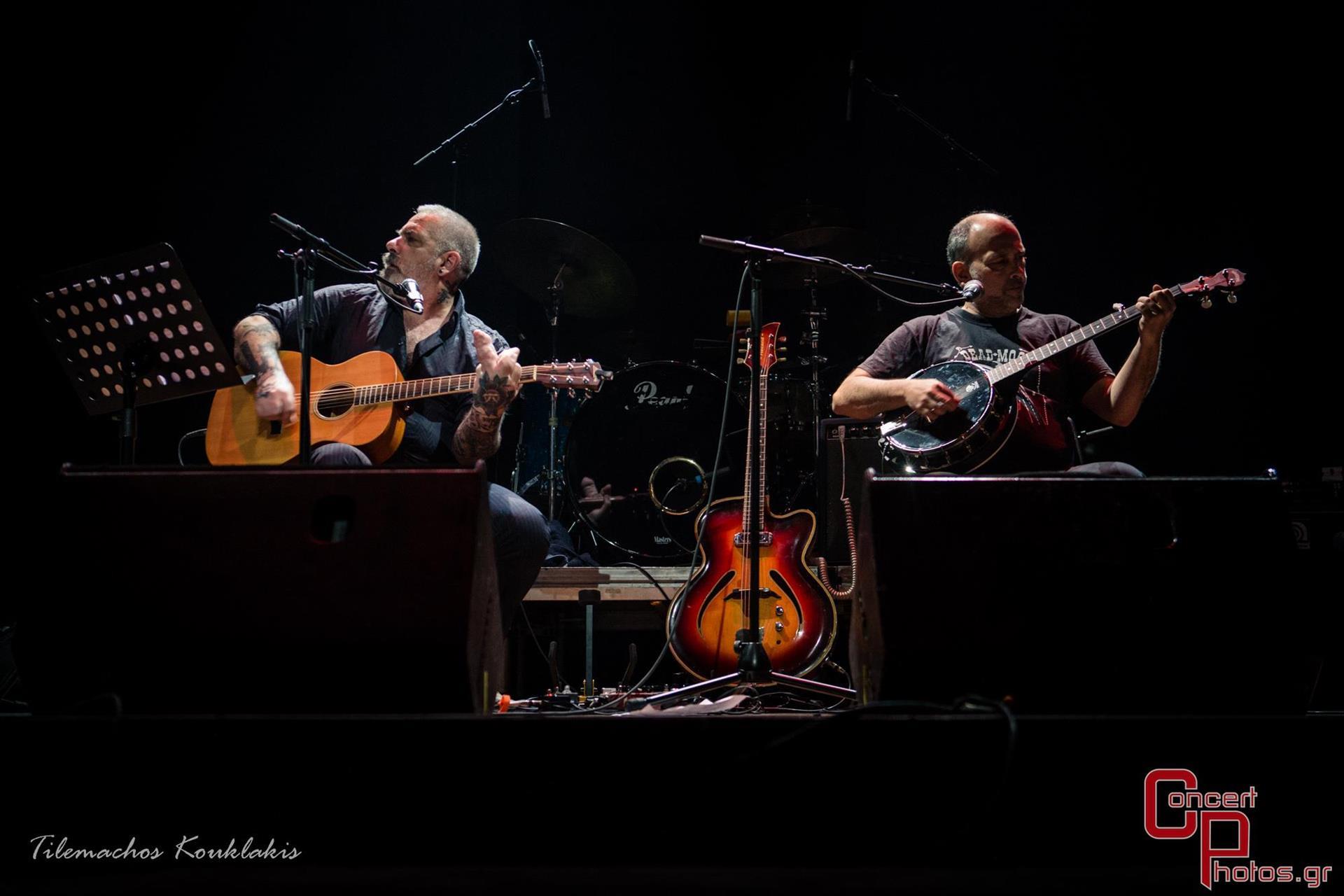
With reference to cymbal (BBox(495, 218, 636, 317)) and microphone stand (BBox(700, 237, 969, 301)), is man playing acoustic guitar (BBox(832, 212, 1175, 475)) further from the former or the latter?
cymbal (BBox(495, 218, 636, 317))

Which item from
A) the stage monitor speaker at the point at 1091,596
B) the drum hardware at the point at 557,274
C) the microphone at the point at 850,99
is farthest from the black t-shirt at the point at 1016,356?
the microphone at the point at 850,99

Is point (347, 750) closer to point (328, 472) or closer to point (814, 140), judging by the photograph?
point (328, 472)

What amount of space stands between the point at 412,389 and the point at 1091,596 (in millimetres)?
2414

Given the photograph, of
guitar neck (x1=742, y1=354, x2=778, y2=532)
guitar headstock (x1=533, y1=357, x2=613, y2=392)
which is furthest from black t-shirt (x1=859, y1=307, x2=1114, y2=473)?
guitar headstock (x1=533, y1=357, x2=613, y2=392)

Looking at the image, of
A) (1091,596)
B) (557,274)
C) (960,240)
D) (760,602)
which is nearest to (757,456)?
(760,602)

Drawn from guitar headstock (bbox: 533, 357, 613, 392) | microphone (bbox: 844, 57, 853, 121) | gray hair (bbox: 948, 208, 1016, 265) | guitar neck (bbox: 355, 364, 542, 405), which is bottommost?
guitar neck (bbox: 355, 364, 542, 405)

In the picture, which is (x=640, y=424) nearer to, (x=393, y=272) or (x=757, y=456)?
(x=757, y=456)

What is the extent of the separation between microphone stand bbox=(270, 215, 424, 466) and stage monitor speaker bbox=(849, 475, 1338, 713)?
69.8 inches

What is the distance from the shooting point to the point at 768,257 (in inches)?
119

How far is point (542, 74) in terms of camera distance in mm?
5652

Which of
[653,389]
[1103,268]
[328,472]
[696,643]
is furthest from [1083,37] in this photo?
[328,472]

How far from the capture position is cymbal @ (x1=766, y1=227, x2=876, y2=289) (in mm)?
5484

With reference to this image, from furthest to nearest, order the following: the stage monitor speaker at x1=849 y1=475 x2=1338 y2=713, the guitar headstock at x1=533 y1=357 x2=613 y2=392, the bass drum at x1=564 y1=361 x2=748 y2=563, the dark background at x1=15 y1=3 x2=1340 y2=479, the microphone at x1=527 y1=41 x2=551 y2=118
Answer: the microphone at x1=527 y1=41 x2=551 y2=118 → the bass drum at x1=564 y1=361 x2=748 y2=563 → the dark background at x1=15 y1=3 x2=1340 y2=479 → the guitar headstock at x1=533 y1=357 x2=613 y2=392 → the stage monitor speaker at x1=849 y1=475 x2=1338 y2=713

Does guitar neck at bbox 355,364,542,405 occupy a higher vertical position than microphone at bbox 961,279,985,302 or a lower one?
lower
